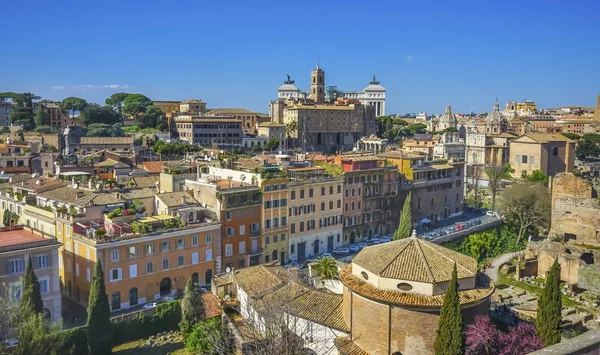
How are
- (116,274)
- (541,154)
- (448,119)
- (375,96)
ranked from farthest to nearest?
1. (375,96)
2. (448,119)
3. (541,154)
4. (116,274)

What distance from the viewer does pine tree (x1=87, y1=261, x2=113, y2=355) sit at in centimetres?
2666

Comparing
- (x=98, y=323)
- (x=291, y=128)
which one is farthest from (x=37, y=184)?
(x=291, y=128)

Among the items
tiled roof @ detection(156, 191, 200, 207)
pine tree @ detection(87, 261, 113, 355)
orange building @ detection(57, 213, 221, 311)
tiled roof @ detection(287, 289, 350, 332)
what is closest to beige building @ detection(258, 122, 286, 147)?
tiled roof @ detection(156, 191, 200, 207)

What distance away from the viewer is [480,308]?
66.9 feet

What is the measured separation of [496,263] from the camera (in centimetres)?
4594

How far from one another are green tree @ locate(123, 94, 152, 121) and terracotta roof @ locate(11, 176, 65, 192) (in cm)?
7323

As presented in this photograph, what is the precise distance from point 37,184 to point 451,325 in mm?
33339

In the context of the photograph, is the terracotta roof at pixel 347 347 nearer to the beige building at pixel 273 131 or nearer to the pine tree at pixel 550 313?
the pine tree at pixel 550 313

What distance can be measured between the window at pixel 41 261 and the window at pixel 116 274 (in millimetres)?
3936

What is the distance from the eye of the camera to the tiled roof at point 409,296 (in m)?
19.2

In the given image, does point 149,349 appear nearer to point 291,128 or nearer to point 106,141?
point 106,141

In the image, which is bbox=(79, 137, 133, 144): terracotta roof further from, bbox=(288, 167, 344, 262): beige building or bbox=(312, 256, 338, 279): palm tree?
bbox=(312, 256, 338, 279): palm tree

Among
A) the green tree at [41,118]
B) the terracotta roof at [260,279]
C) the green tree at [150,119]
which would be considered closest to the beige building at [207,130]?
the green tree at [150,119]

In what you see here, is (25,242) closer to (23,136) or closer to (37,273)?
(37,273)
